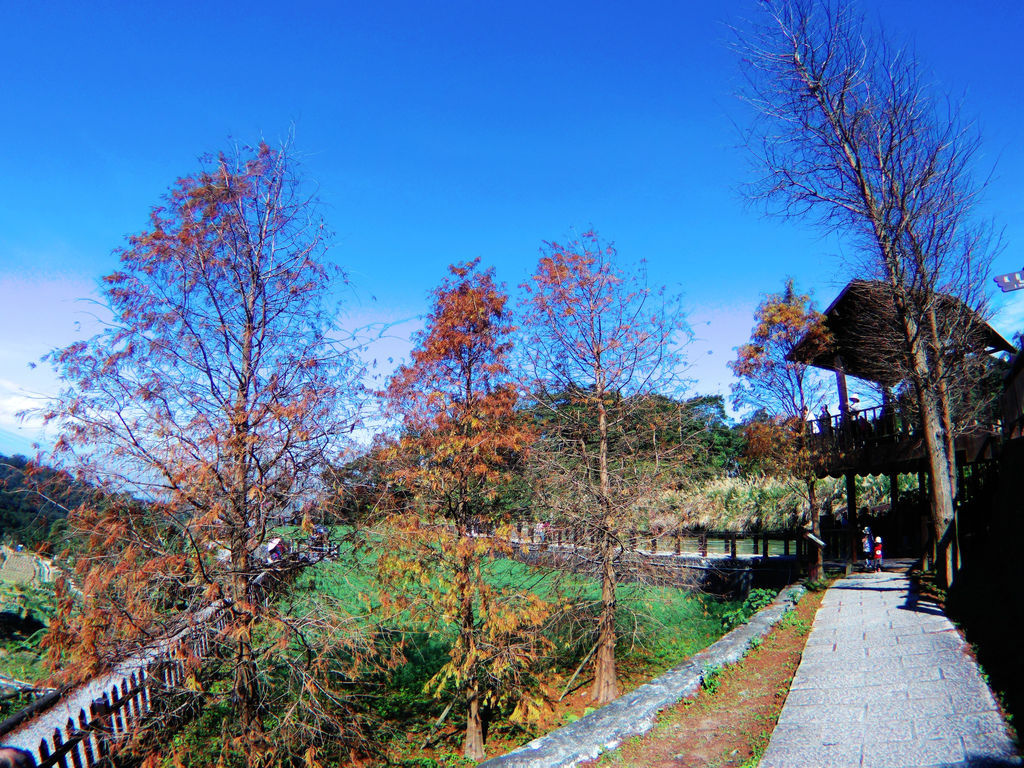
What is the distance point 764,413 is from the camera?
16438mm

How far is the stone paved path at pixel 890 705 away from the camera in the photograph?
13.7 ft

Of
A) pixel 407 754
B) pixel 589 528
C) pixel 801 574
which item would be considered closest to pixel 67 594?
pixel 407 754

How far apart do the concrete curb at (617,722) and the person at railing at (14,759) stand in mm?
3386

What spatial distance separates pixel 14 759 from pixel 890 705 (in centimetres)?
678

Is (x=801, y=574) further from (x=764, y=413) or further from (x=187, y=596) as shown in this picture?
(x=187, y=596)

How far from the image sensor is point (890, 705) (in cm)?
509

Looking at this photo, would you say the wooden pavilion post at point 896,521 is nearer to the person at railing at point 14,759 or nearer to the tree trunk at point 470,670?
the tree trunk at point 470,670

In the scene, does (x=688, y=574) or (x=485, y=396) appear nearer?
(x=485, y=396)

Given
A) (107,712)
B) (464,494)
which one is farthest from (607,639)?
(107,712)

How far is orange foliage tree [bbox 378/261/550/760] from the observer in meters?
7.82

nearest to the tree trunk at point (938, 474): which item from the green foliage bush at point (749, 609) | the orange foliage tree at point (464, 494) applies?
the green foliage bush at point (749, 609)

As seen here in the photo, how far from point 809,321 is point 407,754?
1293cm

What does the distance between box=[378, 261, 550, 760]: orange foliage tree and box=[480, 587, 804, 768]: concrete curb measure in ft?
6.65

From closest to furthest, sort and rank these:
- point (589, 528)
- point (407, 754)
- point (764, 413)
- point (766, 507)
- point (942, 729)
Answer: point (942, 729) < point (407, 754) < point (589, 528) < point (764, 413) < point (766, 507)
